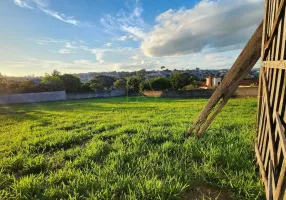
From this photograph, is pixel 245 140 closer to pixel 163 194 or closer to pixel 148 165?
pixel 148 165

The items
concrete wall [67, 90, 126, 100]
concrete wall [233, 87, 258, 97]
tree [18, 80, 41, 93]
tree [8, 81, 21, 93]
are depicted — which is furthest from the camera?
concrete wall [67, 90, 126, 100]

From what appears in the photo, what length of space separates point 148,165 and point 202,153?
993mm

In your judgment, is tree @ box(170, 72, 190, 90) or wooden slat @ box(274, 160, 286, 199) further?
tree @ box(170, 72, 190, 90)

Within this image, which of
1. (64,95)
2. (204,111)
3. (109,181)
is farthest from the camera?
(64,95)

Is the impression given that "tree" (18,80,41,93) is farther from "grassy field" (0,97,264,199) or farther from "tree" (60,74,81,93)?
"grassy field" (0,97,264,199)

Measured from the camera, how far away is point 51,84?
91.2 feet

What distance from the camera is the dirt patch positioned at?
7.18 feet

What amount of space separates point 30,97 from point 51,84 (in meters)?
5.42

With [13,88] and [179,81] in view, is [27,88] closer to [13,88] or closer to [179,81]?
[13,88]

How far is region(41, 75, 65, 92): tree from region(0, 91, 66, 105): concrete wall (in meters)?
2.54

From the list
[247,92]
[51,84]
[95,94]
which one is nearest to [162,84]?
[95,94]

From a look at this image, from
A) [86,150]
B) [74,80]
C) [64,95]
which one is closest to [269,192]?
[86,150]

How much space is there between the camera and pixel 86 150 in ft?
12.1

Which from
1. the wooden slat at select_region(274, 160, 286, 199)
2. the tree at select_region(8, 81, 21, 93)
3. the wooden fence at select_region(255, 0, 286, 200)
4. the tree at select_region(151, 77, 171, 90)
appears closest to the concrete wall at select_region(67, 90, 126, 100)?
the tree at select_region(8, 81, 21, 93)
